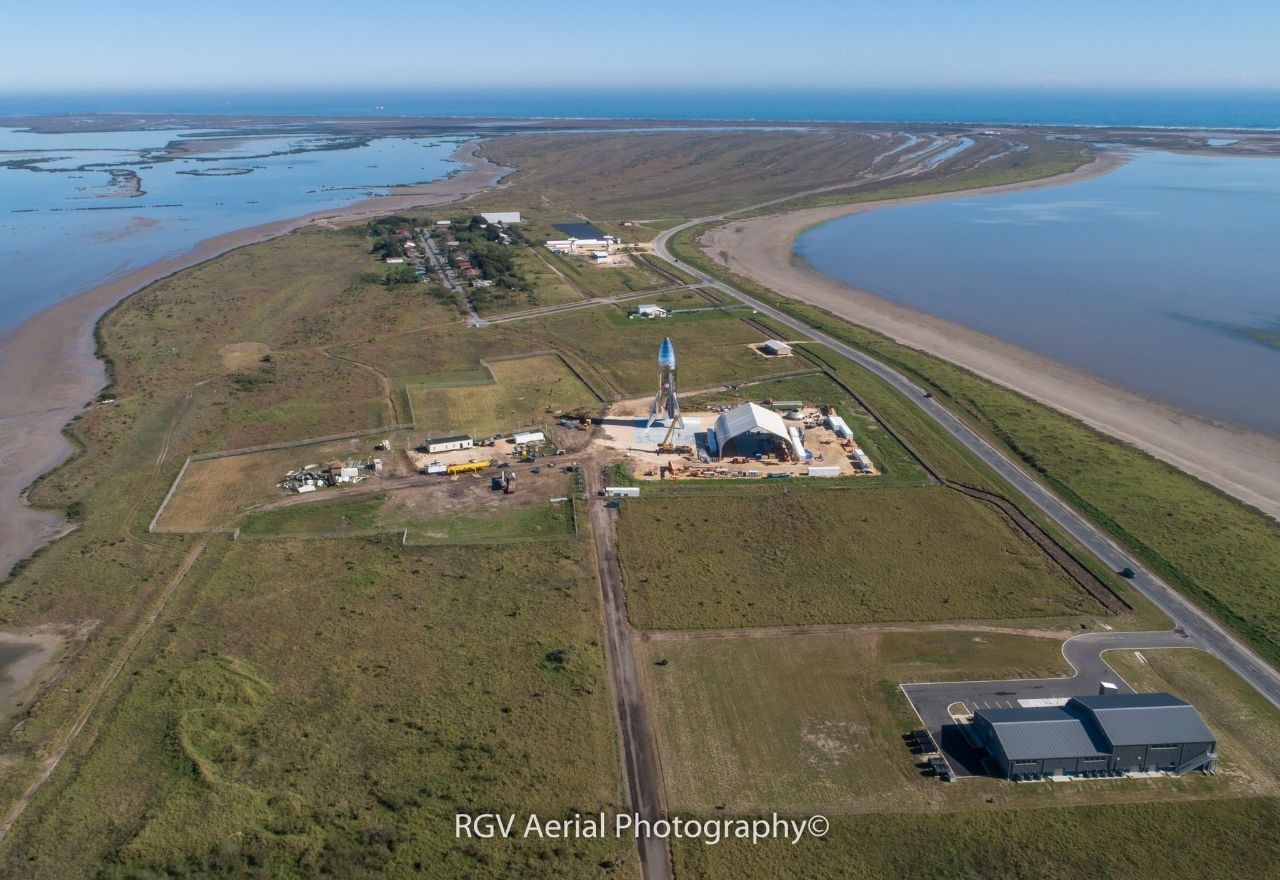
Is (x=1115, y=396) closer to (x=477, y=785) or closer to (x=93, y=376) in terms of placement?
(x=477, y=785)

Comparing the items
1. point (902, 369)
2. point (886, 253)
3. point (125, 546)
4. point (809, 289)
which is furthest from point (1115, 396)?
point (125, 546)

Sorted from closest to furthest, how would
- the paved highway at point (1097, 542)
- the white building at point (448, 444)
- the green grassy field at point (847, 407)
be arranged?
the paved highway at point (1097, 542) < the green grassy field at point (847, 407) < the white building at point (448, 444)

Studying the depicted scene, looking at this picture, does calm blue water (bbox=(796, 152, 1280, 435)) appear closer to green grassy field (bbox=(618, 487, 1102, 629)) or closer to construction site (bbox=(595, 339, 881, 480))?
construction site (bbox=(595, 339, 881, 480))

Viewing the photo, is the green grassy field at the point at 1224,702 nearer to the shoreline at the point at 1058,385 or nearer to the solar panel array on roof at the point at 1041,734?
the solar panel array on roof at the point at 1041,734

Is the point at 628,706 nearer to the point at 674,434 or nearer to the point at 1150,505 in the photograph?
the point at 674,434

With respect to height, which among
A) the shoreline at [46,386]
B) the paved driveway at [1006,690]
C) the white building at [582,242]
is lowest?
the shoreline at [46,386]

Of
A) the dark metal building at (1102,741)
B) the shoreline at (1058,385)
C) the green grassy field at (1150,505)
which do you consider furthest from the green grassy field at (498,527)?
the shoreline at (1058,385)
